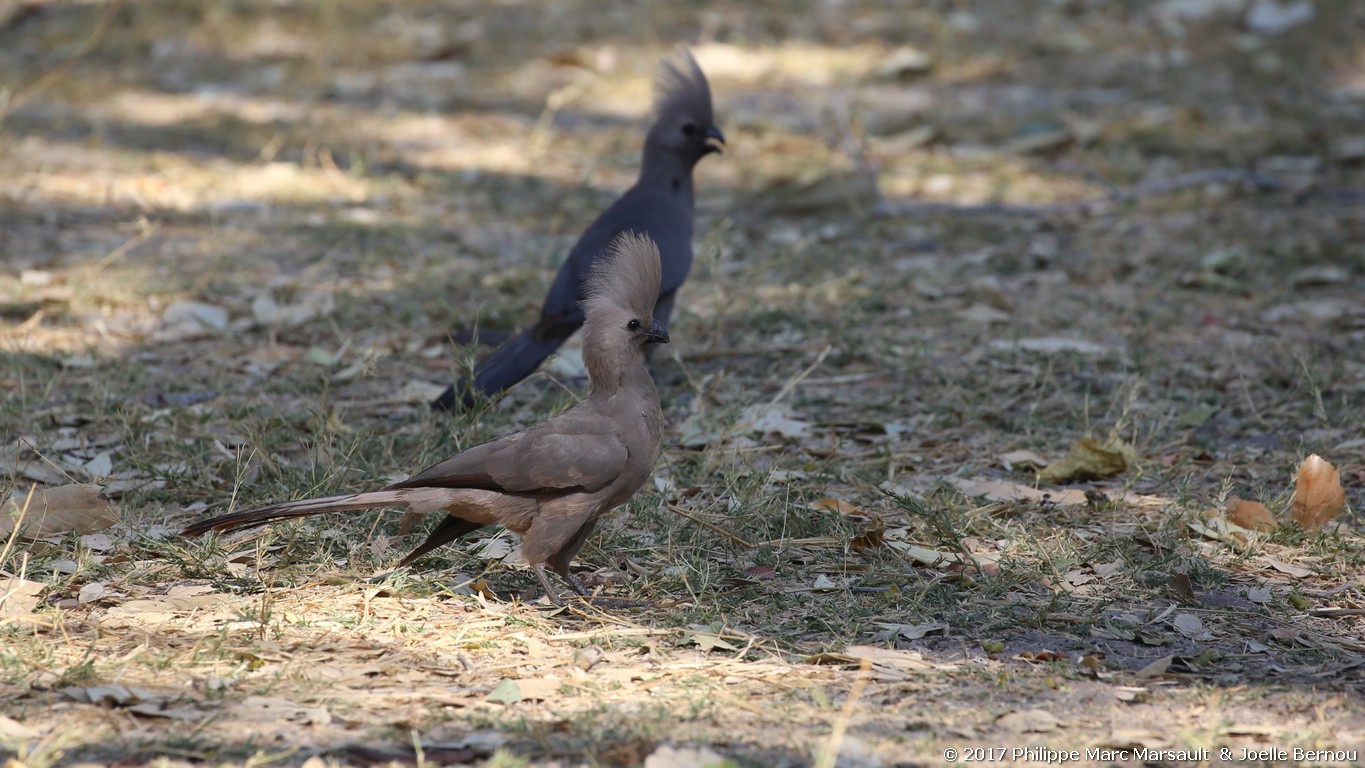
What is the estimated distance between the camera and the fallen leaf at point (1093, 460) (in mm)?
4336

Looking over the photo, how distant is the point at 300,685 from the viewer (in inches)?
113

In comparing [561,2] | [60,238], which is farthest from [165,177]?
[561,2]

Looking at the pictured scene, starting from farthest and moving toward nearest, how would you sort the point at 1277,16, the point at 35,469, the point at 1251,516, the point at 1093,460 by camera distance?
the point at 1277,16 → the point at 1093,460 → the point at 35,469 → the point at 1251,516

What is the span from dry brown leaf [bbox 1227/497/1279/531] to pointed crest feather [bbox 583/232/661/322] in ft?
5.71

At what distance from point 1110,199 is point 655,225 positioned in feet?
10.2

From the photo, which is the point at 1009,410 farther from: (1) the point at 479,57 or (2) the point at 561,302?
(1) the point at 479,57

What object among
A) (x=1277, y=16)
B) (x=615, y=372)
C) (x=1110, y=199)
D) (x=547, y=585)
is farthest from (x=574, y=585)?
(x=1277, y=16)

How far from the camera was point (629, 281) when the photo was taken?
3.76 metres

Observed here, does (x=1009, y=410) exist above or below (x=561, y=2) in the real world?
below

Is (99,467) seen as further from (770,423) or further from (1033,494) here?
(1033,494)

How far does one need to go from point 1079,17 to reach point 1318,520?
7869 mm

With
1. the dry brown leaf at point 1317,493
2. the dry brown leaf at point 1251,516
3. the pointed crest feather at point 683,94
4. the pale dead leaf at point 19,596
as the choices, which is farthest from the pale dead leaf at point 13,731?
the pointed crest feather at point 683,94

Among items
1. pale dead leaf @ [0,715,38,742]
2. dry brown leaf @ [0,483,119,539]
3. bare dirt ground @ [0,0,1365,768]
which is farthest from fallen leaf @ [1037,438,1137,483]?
pale dead leaf @ [0,715,38,742]

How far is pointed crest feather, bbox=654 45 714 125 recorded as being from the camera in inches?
238
